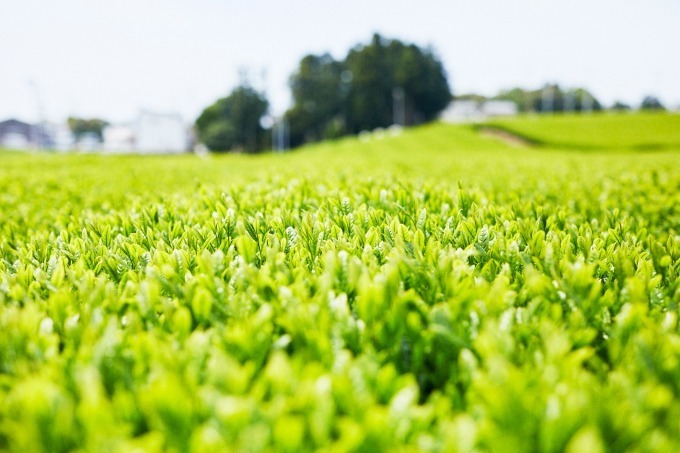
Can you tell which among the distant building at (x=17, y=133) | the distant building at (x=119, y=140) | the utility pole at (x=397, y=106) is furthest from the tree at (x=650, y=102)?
the distant building at (x=17, y=133)

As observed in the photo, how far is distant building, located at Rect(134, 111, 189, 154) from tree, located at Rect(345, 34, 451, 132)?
33437 millimetres

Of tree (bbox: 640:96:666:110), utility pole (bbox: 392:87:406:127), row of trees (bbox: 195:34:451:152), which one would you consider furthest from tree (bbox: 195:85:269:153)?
tree (bbox: 640:96:666:110)

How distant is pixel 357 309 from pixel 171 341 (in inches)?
27.2

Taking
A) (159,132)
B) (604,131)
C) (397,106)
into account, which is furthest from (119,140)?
(604,131)

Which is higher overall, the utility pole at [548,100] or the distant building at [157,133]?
the utility pole at [548,100]

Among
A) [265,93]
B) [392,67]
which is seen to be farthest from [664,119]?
[265,93]

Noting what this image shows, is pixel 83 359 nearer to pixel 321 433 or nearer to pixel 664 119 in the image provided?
pixel 321 433

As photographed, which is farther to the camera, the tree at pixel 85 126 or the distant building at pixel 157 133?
the tree at pixel 85 126

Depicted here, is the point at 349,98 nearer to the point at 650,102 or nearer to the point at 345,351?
the point at 345,351

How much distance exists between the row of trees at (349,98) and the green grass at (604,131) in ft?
119

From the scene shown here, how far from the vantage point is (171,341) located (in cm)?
178

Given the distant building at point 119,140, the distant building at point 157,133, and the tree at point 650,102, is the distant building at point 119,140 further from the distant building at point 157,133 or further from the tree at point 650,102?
the tree at point 650,102

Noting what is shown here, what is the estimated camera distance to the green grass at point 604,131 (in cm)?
4912

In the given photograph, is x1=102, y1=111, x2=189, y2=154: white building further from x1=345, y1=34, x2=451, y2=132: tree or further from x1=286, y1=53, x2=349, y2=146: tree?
x1=345, y1=34, x2=451, y2=132: tree
